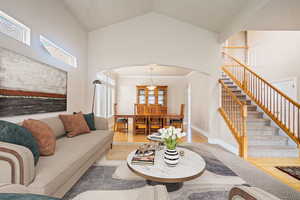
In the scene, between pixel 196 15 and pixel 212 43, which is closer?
pixel 196 15

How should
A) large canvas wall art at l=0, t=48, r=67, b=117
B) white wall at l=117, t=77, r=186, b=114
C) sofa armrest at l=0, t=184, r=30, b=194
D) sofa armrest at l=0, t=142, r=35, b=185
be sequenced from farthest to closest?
white wall at l=117, t=77, r=186, b=114 < large canvas wall art at l=0, t=48, r=67, b=117 < sofa armrest at l=0, t=142, r=35, b=185 < sofa armrest at l=0, t=184, r=30, b=194

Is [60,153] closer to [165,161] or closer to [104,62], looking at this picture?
[165,161]

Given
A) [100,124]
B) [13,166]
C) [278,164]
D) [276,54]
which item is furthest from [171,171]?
[276,54]

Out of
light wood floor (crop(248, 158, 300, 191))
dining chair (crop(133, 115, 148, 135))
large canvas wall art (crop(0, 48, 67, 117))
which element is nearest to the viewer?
large canvas wall art (crop(0, 48, 67, 117))

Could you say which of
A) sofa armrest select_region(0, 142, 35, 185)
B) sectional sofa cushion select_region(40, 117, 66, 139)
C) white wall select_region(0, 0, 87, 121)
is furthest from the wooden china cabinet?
sofa armrest select_region(0, 142, 35, 185)

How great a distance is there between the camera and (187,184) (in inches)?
73.8

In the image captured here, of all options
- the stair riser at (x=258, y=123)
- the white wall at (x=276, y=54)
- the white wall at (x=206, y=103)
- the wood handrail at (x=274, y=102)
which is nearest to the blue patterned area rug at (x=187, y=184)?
the white wall at (x=206, y=103)

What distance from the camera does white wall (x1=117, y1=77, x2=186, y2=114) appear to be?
771 cm

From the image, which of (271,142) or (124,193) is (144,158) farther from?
(271,142)

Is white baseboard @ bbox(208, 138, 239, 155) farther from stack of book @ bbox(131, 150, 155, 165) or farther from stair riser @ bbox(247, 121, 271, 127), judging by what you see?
stack of book @ bbox(131, 150, 155, 165)

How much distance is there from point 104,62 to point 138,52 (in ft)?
3.43

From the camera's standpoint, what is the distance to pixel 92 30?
4094 mm

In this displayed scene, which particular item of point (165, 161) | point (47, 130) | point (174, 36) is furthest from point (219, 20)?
point (47, 130)

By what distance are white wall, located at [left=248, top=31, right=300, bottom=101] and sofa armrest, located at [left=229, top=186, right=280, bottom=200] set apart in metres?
4.26
